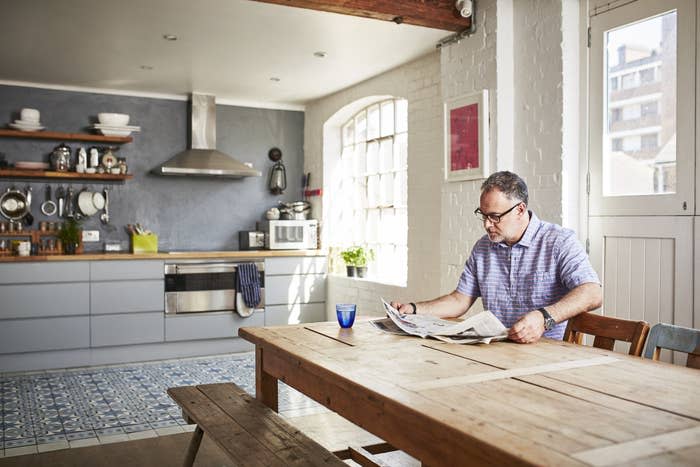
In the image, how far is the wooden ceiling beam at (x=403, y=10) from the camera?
3996 millimetres

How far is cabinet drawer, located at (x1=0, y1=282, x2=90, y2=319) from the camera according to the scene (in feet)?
17.9

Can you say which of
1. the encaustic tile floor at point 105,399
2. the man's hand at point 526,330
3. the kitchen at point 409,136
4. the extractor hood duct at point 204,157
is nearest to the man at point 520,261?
the man's hand at point 526,330

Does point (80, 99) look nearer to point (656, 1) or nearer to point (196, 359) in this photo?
point (196, 359)

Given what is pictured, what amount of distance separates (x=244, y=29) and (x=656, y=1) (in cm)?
261

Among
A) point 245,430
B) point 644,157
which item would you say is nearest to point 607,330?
point 245,430

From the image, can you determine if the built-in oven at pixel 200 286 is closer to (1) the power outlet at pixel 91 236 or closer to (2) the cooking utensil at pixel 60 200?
(1) the power outlet at pixel 91 236

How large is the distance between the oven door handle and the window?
1.24 meters

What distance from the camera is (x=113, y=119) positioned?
251 inches

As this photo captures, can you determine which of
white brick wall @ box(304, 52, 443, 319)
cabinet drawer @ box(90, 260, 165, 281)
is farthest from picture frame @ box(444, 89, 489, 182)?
cabinet drawer @ box(90, 260, 165, 281)

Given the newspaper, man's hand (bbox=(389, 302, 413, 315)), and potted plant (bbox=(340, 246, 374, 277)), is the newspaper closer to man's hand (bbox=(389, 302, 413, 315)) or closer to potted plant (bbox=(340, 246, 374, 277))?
man's hand (bbox=(389, 302, 413, 315))

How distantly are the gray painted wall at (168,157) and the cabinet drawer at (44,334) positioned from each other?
109cm

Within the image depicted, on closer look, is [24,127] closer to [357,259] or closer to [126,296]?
[126,296]

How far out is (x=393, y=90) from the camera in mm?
5777

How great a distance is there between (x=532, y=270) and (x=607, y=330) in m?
0.44
